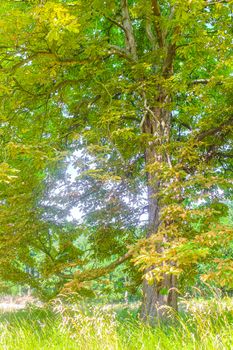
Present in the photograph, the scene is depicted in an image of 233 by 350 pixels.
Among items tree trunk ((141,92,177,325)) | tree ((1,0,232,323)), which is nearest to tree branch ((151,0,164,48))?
tree ((1,0,232,323))

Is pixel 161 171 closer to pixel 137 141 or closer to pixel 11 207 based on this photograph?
pixel 137 141

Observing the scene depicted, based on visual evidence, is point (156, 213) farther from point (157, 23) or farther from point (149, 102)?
point (157, 23)

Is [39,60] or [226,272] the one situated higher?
[39,60]

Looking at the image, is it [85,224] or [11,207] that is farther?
[85,224]

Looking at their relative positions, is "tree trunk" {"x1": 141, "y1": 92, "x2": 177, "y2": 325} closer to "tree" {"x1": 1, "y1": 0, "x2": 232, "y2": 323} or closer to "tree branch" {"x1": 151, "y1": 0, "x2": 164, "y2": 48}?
"tree" {"x1": 1, "y1": 0, "x2": 232, "y2": 323}

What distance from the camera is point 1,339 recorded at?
10.7ft

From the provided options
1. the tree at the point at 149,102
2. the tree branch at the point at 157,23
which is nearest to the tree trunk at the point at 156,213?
the tree at the point at 149,102

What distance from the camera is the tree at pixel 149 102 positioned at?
3.95m

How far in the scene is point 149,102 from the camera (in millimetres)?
5684

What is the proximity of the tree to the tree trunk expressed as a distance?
2 cm

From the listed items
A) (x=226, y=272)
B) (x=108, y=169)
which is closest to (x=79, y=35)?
(x=108, y=169)

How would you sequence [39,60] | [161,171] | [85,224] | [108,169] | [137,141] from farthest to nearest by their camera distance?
1. [85,224]
2. [137,141]
3. [108,169]
4. [39,60]
5. [161,171]

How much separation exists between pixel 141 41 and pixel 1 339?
19.7 feet

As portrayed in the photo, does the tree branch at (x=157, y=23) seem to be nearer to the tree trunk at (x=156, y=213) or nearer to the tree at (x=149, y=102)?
the tree at (x=149, y=102)
